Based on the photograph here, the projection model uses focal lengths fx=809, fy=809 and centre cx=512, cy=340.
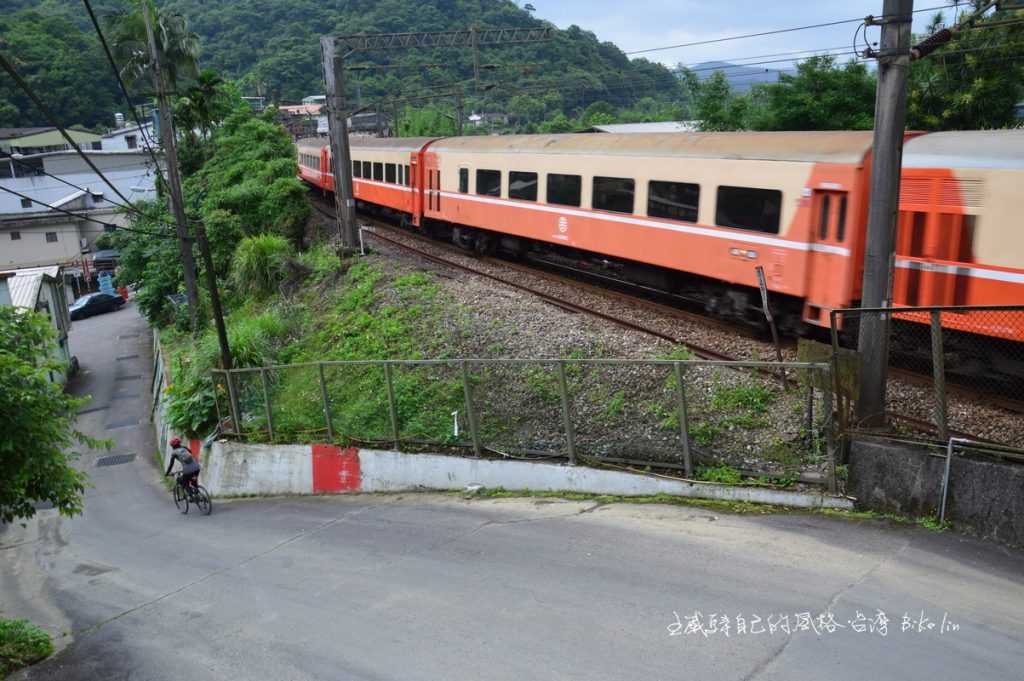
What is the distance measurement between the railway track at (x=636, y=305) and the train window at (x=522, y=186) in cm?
162

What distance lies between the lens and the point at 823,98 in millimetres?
24297

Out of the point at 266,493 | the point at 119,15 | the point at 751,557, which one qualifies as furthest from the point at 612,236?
the point at 119,15

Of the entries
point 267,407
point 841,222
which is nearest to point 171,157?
point 267,407

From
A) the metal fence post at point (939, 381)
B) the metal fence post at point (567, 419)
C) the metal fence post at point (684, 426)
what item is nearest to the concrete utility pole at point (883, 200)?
the metal fence post at point (939, 381)

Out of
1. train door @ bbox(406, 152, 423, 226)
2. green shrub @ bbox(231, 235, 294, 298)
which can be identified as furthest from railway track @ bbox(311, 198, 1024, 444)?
green shrub @ bbox(231, 235, 294, 298)

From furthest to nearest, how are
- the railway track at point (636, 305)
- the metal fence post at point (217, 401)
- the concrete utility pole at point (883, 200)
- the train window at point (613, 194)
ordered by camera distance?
the metal fence post at point (217, 401), the train window at point (613, 194), the railway track at point (636, 305), the concrete utility pole at point (883, 200)

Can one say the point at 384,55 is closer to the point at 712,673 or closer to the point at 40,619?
the point at 40,619

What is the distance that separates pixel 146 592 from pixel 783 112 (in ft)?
72.2

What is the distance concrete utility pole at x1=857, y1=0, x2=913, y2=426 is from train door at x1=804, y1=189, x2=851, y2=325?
289cm

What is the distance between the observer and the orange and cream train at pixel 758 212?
955 centimetres

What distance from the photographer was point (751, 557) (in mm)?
6848

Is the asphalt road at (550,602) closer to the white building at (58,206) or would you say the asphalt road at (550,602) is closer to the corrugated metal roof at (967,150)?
the corrugated metal roof at (967,150)

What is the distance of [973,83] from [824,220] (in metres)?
12.3

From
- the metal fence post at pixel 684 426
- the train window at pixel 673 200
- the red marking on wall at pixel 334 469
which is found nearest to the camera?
the metal fence post at pixel 684 426
